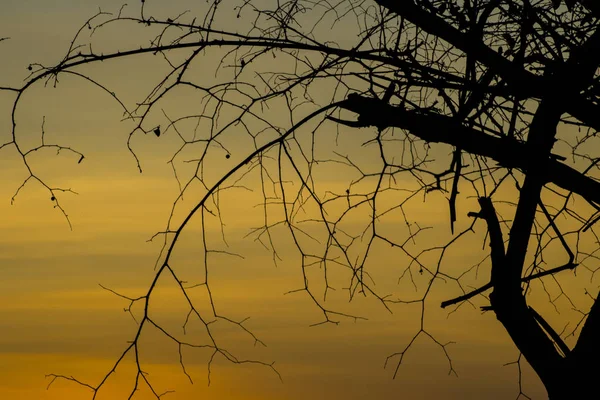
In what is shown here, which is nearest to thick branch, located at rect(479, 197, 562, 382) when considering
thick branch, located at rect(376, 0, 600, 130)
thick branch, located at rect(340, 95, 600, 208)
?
thick branch, located at rect(340, 95, 600, 208)

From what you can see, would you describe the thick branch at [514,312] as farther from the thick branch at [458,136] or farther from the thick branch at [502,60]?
the thick branch at [502,60]

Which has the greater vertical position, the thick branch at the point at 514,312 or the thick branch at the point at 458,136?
the thick branch at the point at 458,136

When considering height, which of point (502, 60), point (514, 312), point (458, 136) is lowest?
point (514, 312)

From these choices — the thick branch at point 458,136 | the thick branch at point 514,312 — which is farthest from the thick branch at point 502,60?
the thick branch at point 514,312

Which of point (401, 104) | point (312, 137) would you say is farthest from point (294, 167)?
point (401, 104)

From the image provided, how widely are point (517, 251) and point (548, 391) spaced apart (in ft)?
2.29

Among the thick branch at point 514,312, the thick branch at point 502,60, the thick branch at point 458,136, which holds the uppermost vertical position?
the thick branch at point 502,60

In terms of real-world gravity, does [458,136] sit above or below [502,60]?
below

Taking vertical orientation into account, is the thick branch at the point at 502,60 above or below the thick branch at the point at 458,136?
above

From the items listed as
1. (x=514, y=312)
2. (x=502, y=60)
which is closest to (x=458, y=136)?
(x=502, y=60)

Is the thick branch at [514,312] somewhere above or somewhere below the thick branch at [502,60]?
below

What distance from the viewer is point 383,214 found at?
4387 mm

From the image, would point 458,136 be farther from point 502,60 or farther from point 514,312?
point 514,312

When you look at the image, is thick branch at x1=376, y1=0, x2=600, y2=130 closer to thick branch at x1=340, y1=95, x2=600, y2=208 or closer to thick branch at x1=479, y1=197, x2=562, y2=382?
thick branch at x1=340, y1=95, x2=600, y2=208
